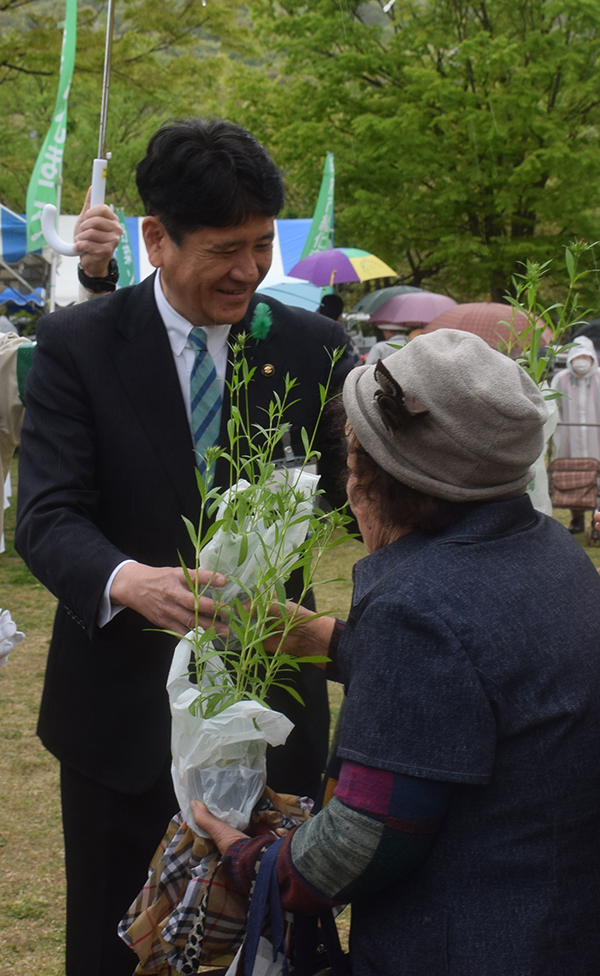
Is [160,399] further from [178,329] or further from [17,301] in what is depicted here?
[17,301]

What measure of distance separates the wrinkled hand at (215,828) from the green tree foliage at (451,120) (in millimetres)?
14474

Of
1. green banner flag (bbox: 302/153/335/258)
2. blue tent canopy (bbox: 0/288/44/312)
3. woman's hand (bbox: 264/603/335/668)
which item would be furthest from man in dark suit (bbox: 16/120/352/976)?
blue tent canopy (bbox: 0/288/44/312)

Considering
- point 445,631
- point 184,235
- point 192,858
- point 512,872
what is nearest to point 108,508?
point 184,235

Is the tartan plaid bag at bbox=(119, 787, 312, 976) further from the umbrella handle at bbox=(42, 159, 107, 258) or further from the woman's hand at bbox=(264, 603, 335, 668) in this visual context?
the umbrella handle at bbox=(42, 159, 107, 258)

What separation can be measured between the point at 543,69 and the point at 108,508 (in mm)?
14993

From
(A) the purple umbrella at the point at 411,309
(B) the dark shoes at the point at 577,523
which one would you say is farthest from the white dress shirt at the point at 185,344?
(A) the purple umbrella at the point at 411,309

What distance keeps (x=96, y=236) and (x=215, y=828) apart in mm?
1477

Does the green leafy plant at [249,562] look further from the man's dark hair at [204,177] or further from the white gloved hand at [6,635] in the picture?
the white gloved hand at [6,635]

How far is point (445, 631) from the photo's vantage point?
3.86 feet

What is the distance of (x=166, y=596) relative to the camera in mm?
1479

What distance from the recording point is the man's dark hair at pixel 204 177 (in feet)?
5.45

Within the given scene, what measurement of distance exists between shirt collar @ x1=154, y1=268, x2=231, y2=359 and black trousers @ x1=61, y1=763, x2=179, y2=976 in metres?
0.84

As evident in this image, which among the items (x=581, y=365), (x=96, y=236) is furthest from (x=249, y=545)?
(x=581, y=365)

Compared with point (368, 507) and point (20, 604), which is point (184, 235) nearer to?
point (368, 507)
